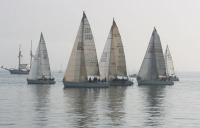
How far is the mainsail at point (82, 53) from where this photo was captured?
351ft

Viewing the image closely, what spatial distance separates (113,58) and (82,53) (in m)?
16.1

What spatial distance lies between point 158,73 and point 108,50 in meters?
18.7

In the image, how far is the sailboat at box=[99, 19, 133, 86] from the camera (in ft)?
397

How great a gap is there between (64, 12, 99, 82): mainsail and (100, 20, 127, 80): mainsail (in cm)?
1304

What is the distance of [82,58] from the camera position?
107438 mm

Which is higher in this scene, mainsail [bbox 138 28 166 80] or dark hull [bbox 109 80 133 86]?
mainsail [bbox 138 28 166 80]

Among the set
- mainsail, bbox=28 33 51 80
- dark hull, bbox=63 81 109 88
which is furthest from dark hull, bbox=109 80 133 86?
mainsail, bbox=28 33 51 80

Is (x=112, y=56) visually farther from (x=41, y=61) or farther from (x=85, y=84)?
(x=41, y=61)

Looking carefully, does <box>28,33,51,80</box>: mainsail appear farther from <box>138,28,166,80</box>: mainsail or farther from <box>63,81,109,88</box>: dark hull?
<box>63,81,109,88</box>: dark hull

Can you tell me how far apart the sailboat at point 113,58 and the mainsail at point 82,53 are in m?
13.1

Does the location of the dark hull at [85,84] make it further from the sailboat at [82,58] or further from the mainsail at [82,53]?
the mainsail at [82,53]

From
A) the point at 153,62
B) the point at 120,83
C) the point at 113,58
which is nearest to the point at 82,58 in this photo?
the point at 113,58

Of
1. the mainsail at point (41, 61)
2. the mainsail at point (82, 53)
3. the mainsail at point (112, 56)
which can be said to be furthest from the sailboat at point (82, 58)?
the mainsail at point (41, 61)

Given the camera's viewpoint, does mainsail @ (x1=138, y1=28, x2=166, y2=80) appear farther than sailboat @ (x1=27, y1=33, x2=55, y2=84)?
Yes
